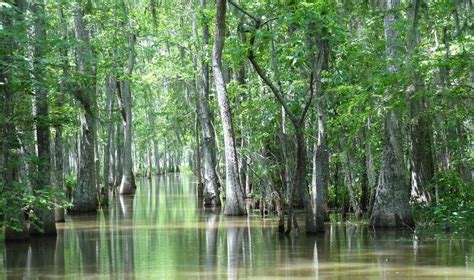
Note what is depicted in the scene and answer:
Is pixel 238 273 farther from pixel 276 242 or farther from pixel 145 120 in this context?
pixel 145 120

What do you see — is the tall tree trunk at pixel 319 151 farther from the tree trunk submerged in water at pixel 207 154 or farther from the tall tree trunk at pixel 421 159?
the tree trunk submerged in water at pixel 207 154

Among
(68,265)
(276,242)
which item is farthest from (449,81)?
(68,265)

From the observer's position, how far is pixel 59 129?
53.0 ft

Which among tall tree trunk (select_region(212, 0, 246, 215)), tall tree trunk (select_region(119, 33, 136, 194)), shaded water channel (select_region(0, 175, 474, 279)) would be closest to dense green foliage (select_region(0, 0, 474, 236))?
tall tree trunk (select_region(212, 0, 246, 215))

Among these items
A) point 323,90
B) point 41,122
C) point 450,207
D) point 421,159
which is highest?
point 323,90

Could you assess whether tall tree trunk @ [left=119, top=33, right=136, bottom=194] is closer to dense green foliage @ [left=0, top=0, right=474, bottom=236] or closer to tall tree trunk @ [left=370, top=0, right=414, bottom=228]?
dense green foliage @ [left=0, top=0, right=474, bottom=236]

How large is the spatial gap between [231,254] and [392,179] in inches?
188

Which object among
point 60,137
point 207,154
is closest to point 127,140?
point 207,154

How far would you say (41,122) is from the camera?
46.6ft

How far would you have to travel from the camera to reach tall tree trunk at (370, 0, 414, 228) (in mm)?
15320

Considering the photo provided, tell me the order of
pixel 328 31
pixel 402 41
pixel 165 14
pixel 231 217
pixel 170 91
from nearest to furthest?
pixel 328 31
pixel 402 41
pixel 231 217
pixel 165 14
pixel 170 91

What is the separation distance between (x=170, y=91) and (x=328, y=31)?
2275 centimetres

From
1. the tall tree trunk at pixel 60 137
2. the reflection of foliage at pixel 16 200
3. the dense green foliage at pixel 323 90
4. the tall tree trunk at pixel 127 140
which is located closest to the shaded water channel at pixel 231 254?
the reflection of foliage at pixel 16 200

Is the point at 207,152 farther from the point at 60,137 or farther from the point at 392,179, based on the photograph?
the point at 392,179
